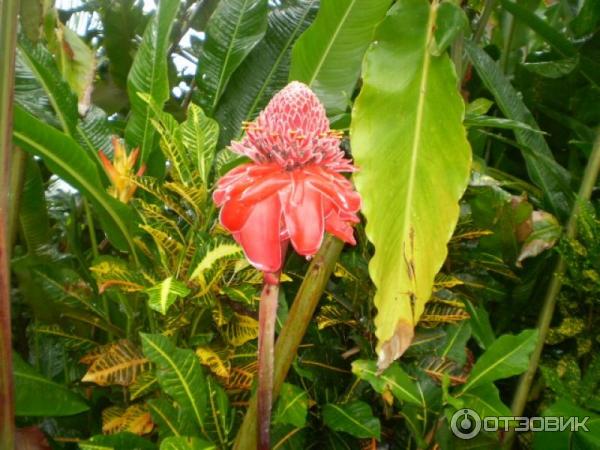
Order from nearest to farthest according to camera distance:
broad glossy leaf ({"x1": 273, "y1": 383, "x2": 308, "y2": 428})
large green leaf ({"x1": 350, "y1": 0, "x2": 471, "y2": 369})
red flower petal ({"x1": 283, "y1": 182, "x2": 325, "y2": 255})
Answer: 1. red flower petal ({"x1": 283, "y1": 182, "x2": 325, "y2": 255})
2. large green leaf ({"x1": 350, "y1": 0, "x2": 471, "y2": 369})
3. broad glossy leaf ({"x1": 273, "y1": 383, "x2": 308, "y2": 428})

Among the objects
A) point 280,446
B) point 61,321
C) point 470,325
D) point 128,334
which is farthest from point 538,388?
point 61,321

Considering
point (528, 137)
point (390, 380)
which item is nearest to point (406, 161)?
point (390, 380)

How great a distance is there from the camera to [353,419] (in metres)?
0.78

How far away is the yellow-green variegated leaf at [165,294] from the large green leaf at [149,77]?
32 centimetres

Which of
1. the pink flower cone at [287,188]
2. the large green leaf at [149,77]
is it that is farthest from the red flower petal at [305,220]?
the large green leaf at [149,77]

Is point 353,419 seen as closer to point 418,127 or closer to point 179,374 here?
point 179,374

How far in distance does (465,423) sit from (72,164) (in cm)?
61

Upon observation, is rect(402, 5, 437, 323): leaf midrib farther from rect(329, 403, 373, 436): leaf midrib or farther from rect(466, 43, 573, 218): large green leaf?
rect(466, 43, 573, 218): large green leaf

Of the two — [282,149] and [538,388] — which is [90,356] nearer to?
[282,149]

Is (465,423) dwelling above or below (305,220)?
below

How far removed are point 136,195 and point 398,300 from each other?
493mm

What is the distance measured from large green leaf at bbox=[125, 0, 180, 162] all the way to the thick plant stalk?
30 cm

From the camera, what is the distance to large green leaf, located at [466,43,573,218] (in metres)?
1.08

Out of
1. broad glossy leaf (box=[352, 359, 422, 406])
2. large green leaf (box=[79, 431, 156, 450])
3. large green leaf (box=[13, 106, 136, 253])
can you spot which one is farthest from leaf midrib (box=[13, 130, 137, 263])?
broad glossy leaf (box=[352, 359, 422, 406])
